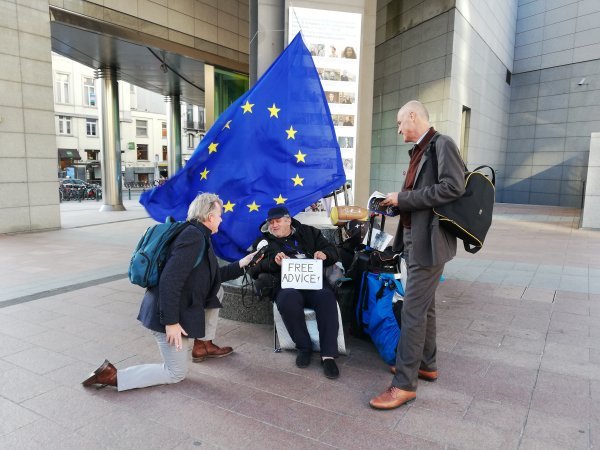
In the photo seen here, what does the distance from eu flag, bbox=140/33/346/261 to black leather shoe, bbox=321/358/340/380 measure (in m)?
1.50

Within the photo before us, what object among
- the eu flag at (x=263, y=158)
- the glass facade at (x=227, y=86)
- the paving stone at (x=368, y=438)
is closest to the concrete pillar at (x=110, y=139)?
the glass facade at (x=227, y=86)

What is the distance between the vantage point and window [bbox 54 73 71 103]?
1519 inches

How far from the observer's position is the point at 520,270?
702 centimetres

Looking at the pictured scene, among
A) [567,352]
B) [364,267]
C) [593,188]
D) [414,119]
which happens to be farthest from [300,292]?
[593,188]

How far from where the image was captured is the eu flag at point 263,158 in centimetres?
445

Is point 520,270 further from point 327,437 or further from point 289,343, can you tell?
point 327,437

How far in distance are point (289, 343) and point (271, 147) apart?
193cm

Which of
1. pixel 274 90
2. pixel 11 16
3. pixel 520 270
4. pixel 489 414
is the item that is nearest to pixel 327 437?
pixel 489 414

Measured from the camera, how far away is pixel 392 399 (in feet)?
9.57

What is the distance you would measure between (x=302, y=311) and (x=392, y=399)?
3.37 ft

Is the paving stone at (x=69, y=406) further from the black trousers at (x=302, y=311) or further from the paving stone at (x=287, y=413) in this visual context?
the black trousers at (x=302, y=311)

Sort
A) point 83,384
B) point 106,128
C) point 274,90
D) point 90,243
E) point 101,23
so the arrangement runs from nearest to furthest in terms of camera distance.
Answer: point 83,384, point 274,90, point 90,243, point 101,23, point 106,128

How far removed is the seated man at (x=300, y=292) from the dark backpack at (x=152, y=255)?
37.3 inches

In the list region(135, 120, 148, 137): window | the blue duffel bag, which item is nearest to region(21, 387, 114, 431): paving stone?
the blue duffel bag
